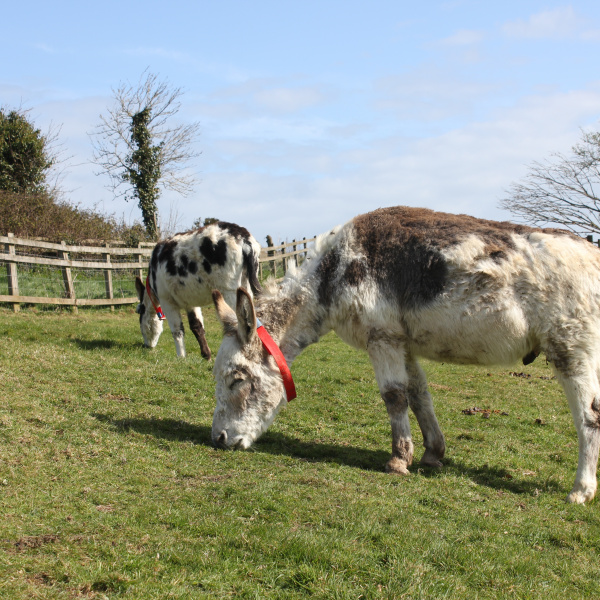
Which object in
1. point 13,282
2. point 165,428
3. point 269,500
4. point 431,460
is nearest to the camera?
point 269,500

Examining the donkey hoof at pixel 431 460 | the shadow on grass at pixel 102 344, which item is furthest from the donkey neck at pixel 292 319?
the shadow on grass at pixel 102 344

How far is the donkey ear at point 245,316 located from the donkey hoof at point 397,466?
197cm

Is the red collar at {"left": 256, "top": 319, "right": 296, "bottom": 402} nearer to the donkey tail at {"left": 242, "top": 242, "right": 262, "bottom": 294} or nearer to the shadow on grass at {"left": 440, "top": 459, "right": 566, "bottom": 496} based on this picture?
the shadow on grass at {"left": 440, "top": 459, "right": 566, "bottom": 496}

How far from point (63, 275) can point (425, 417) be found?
48.5 feet

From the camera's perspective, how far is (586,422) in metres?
5.71

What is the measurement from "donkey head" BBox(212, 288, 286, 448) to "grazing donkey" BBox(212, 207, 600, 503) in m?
0.01

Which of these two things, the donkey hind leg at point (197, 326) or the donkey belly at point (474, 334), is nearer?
the donkey belly at point (474, 334)

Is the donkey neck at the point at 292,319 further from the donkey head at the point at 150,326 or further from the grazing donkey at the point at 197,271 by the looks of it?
the donkey head at the point at 150,326

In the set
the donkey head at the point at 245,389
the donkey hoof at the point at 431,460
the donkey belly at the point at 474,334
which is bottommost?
the donkey hoof at the point at 431,460

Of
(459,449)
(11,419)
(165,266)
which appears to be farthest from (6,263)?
(459,449)

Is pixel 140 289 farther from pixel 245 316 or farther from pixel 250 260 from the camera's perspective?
pixel 245 316

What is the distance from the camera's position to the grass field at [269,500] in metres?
3.74

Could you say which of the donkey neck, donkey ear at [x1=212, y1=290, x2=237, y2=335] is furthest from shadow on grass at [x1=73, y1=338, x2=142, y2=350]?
the donkey neck

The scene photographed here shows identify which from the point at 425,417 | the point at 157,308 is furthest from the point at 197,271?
the point at 425,417
